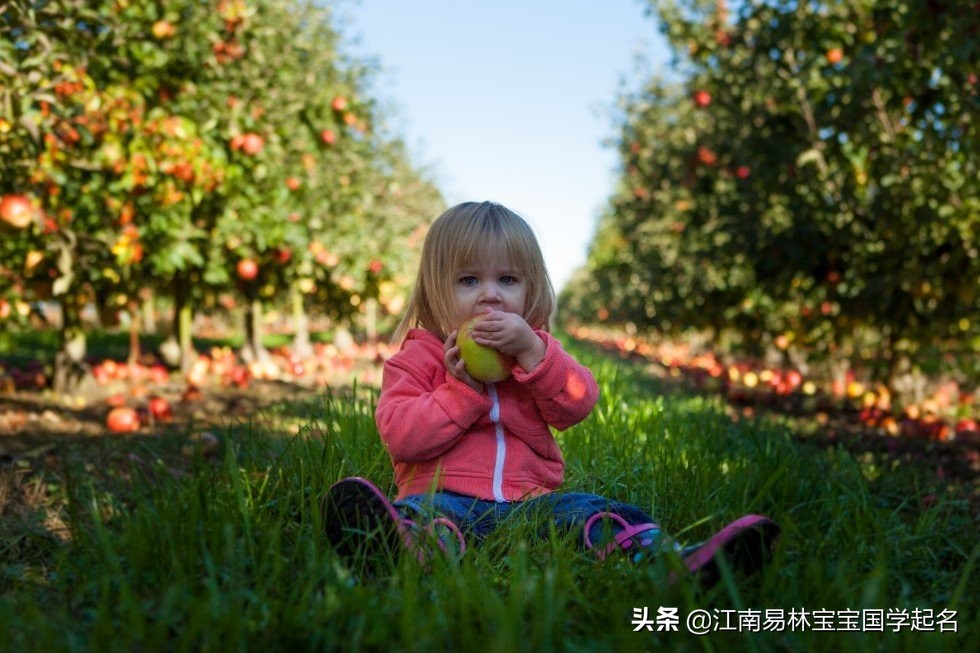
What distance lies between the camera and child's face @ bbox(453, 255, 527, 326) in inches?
97.4

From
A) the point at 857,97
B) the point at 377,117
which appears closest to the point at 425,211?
the point at 377,117

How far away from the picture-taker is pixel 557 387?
2.39 m

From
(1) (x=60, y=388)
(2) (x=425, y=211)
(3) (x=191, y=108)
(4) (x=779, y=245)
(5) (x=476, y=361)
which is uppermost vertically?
(2) (x=425, y=211)

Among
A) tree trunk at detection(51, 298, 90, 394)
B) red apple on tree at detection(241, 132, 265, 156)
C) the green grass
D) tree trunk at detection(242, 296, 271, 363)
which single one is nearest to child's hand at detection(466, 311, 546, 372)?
the green grass

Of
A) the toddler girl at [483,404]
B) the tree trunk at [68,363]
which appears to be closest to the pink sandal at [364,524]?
the toddler girl at [483,404]

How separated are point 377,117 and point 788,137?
349 inches

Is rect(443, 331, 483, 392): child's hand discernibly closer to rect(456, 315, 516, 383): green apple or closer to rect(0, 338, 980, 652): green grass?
rect(456, 315, 516, 383): green apple

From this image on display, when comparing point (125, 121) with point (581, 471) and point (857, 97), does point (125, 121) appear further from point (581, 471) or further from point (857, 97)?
point (857, 97)

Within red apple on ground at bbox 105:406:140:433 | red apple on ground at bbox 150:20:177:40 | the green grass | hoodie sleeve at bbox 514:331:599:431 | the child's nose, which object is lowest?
red apple on ground at bbox 105:406:140:433

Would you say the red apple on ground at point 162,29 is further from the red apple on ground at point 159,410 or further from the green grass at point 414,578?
the green grass at point 414,578

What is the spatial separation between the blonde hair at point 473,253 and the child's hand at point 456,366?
4.5 inches

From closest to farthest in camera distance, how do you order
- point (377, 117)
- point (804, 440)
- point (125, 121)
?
point (804, 440) < point (125, 121) < point (377, 117)

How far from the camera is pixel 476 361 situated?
7.54ft

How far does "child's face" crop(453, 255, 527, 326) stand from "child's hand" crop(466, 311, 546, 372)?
111 millimetres
